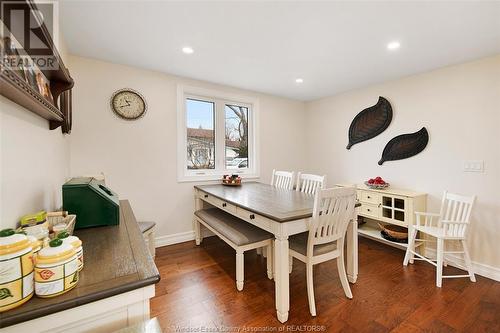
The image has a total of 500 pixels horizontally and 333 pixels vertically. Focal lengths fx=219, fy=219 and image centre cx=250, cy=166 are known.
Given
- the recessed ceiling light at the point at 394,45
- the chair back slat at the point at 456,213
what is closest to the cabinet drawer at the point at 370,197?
the chair back slat at the point at 456,213

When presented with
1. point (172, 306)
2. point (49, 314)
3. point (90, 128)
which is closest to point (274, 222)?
point (172, 306)

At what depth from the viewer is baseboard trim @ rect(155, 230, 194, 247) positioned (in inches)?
112

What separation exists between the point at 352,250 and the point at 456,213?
4.23 ft

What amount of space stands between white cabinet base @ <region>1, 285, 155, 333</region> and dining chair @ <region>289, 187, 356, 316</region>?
120 centimetres

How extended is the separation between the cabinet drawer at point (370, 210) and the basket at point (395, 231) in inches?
8.9

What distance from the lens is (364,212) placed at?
2.92 m

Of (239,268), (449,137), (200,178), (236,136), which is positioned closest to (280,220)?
(239,268)

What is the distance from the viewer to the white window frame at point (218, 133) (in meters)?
2.95

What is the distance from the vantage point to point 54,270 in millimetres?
646

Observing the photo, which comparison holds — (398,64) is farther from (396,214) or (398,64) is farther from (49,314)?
(49,314)

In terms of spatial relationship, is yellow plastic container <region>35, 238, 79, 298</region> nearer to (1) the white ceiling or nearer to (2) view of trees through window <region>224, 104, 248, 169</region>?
(1) the white ceiling

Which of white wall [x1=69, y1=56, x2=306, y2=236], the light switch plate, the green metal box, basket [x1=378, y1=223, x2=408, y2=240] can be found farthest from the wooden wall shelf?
the light switch plate

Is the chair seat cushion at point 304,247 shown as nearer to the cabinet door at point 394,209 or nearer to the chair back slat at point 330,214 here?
the chair back slat at point 330,214

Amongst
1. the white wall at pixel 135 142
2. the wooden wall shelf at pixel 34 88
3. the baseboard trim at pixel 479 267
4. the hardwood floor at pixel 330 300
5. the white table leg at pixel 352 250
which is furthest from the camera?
the white wall at pixel 135 142
